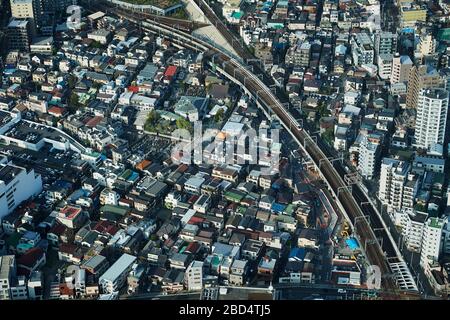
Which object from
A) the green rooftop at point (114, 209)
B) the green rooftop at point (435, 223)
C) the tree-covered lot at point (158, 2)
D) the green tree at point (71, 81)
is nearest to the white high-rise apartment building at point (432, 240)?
the green rooftop at point (435, 223)

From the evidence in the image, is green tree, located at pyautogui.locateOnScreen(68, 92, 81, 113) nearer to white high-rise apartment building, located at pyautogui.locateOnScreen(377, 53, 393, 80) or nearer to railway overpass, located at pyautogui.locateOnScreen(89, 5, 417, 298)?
railway overpass, located at pyautogui.locateOnScreen(89, 5, 417, 298)

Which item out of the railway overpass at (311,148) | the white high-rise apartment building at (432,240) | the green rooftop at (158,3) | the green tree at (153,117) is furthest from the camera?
the green rooftop at (158,3)

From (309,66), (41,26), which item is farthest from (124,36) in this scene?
(309,66)

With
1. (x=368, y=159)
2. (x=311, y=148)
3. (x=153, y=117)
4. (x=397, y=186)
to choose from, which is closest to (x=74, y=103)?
(x=153, y=117)

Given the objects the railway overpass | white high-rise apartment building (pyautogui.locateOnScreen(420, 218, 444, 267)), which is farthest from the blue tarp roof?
white high-rise apartment building (pyautogui.locateOnScreen(420, 218, 444, 267))

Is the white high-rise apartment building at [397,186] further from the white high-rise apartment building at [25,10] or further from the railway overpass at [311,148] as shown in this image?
the white high-rise apartment building at [25,10]

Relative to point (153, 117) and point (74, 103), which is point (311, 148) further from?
point (74, 103)
